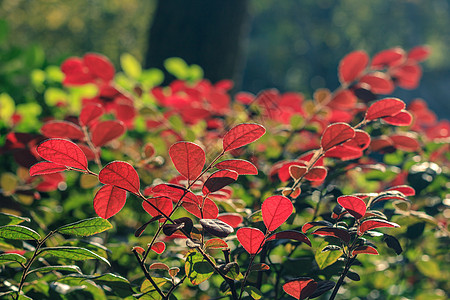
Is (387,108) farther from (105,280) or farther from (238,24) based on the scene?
(238,24)

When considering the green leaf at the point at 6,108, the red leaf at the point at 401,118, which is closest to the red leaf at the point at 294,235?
the red leaf at the point at 401,118

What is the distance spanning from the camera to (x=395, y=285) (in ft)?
6.48

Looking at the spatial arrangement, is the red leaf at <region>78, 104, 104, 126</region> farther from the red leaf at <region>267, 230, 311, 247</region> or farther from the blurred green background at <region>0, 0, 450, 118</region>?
the blurred green background at <region>0, 0, 450, 118</region>

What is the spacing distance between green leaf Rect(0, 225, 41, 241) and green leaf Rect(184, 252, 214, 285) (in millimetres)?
290

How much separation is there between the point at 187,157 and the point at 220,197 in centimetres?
30

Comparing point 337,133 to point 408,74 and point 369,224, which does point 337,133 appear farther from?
point 408,74

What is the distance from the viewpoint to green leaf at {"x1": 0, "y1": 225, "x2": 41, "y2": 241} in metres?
0.88

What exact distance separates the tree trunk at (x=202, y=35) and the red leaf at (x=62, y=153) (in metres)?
3.06

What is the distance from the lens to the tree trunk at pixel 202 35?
3.97 m

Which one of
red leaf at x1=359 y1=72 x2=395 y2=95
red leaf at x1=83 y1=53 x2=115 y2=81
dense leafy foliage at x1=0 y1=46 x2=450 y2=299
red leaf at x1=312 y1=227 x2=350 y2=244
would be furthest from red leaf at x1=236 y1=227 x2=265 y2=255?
red leaf at x1=83 y1=53 x2=115 y2=81

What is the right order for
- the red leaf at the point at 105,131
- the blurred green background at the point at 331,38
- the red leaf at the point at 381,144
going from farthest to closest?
the blurred green background at the point at 331,38
the red leaf at the point at 381,144
the red leaf at the point at 105,131

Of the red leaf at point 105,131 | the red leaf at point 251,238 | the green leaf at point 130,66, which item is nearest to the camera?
the red leaf at point 251,238

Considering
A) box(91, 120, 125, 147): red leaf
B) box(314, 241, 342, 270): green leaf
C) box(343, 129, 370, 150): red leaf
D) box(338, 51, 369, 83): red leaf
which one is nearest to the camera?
box(314, 241, 342, 270): green leaf

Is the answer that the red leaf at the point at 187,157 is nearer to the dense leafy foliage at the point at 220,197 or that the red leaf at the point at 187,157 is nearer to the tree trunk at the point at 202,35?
the dense leafy foliage at the point at 220,197
